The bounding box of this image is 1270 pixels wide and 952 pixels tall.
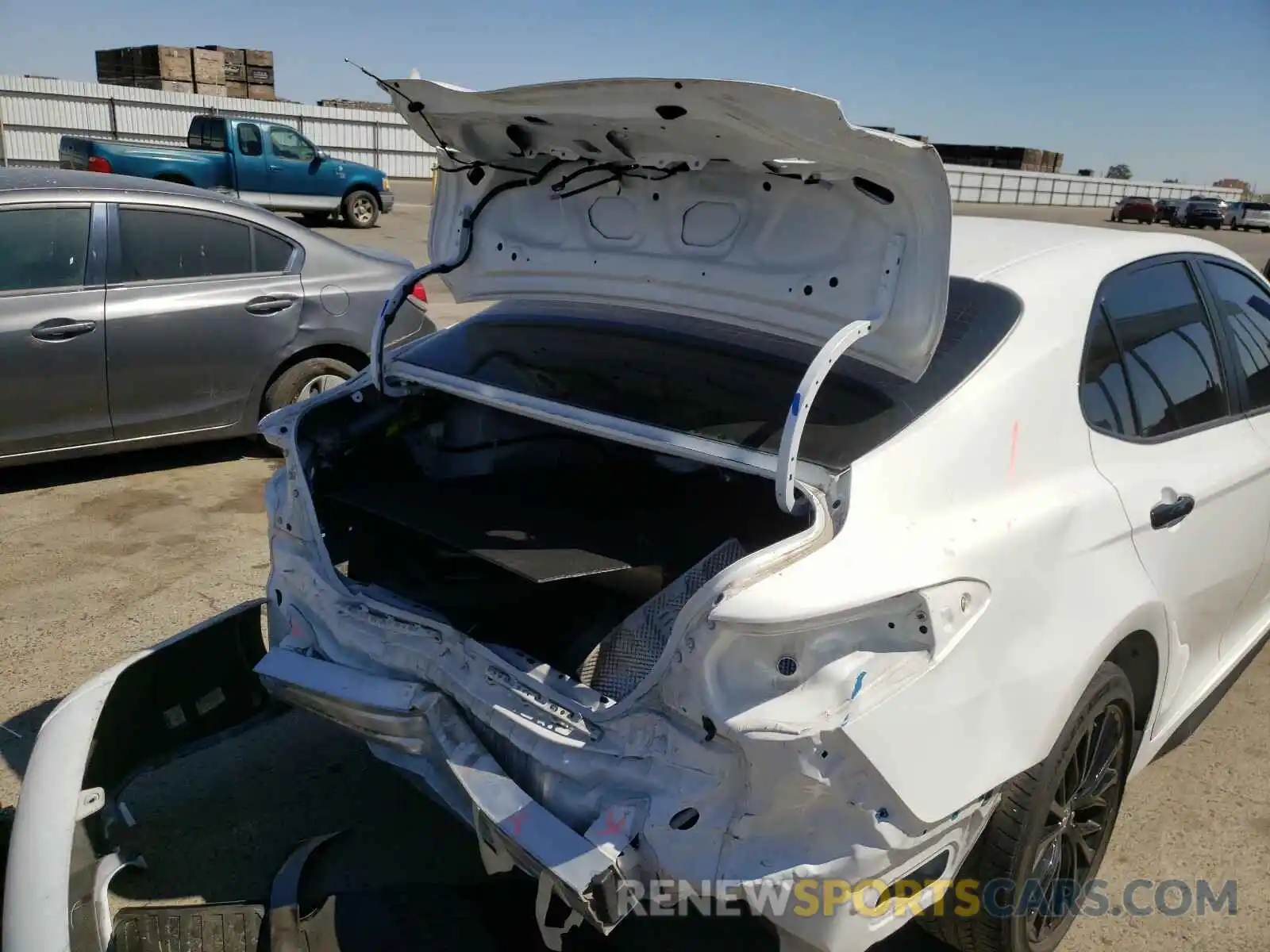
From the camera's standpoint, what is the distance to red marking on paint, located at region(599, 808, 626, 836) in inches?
75.5

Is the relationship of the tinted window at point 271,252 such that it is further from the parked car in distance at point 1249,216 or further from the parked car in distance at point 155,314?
the parked car in distance at point 1249,216

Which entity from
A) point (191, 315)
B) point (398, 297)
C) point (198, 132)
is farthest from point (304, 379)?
point (198, 132)

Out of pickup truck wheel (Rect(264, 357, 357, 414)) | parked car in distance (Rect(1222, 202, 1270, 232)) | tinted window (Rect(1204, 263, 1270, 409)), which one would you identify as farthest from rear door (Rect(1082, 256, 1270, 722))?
parked car in distance (Rect(1222, 202, 1270, 232))

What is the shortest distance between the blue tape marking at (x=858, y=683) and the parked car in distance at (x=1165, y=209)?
156 ft

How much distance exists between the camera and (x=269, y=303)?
579cm

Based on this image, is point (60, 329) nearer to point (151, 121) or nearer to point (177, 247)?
point (177, 247)

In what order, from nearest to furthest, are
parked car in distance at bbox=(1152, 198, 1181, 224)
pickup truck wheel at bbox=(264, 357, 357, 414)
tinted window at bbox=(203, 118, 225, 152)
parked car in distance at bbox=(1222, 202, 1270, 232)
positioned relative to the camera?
1. pickup truck wheel at bbox=(264, 357, 357, 414)
2. tinted window at bbox=(203, 118, 225, 152)
3. parked car in distance at bbox=(1222, 202, 1270, 232)
4. parked car in distance at bbox=(1152, 198, 1181, 224)

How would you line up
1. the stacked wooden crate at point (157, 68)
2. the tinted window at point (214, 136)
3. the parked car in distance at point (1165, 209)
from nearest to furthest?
the tinted window at point (214, 136)
the stacked wooden crate at point (157, 68)
the parked car in distance at point (1165, 209)

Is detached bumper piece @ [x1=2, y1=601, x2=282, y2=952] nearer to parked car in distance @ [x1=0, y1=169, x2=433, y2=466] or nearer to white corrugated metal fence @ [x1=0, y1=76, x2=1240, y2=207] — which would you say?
parked car in distance @ [x1=0, y1=169, x2=433, y2=466]

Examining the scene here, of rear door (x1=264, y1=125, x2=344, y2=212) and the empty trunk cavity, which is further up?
the empty trunk cavity

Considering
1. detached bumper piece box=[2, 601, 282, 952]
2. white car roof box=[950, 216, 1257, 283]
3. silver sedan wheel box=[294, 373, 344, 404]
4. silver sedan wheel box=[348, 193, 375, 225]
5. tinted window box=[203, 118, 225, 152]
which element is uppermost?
white car roof box=[950, 216, 1257, 283]

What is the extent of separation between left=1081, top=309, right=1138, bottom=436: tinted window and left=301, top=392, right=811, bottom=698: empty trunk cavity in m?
0.78

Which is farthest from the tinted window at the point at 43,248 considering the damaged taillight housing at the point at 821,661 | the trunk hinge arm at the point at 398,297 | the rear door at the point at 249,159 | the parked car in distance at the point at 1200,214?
the parked car in distance at the point at 1200,214

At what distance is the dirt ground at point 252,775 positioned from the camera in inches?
108
